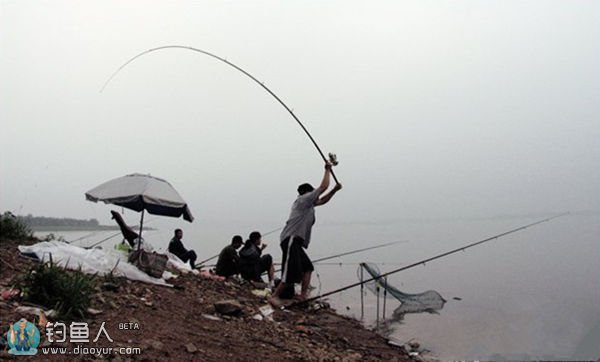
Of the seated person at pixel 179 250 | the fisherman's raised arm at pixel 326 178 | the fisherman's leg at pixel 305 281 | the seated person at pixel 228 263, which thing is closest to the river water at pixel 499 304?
the seated person at pixel 179 250

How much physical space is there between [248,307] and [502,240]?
38644 millimetres

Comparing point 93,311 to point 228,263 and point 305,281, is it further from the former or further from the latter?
point 228,263

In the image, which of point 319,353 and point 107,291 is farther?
point 107,291

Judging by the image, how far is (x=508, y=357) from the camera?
8547 millimetres

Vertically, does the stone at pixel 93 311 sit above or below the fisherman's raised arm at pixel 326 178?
below

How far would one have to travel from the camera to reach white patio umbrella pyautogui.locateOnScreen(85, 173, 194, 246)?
6.77m

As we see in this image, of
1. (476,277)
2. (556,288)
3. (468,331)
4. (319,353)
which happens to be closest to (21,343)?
(319,353)

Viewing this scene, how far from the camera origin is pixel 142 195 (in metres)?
6.70

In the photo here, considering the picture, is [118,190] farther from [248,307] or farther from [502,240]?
[502,240]

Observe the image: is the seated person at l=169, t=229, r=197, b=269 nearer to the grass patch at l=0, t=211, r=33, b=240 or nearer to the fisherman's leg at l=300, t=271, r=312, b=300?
the grass patch at l=0, t=211, r=33, b=240

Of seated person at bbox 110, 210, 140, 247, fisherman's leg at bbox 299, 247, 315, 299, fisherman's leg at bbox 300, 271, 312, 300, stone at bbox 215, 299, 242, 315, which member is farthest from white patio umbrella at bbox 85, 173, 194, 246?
stone at bbox 215, 299, 242, 315

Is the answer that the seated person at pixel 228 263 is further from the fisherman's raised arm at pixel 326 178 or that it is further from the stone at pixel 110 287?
the stone at pixel 110 287

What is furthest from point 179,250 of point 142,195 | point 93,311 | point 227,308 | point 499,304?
point 499,304

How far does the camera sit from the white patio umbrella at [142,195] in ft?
22.2
